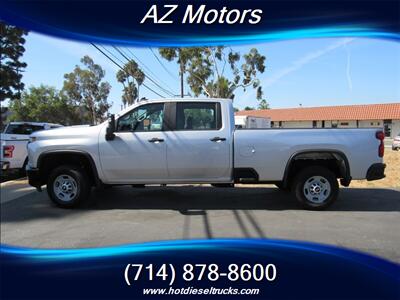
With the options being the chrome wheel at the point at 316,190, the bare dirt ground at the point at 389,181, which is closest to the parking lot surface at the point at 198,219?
the chrome wheel at the point at 316,190

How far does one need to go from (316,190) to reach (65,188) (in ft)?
14.4

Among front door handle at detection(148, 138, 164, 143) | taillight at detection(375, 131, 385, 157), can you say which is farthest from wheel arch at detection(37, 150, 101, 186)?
taillight at detection(375, 131, 385, 157)

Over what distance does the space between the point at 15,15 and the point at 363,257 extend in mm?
5858

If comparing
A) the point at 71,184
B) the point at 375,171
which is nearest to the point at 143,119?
the point at 71,184

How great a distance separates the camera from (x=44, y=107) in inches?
2188

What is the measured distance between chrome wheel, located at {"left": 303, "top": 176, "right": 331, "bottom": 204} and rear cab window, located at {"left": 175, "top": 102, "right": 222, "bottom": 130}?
183cm

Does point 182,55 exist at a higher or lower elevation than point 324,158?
higher

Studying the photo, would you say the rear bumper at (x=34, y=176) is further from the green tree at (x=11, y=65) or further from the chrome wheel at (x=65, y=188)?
the green tree at (x=11, y=65)

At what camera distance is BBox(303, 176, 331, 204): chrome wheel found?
663cm

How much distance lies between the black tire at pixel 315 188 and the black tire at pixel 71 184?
3681 mm

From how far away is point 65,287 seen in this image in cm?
390

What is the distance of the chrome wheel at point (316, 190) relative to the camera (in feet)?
21.8

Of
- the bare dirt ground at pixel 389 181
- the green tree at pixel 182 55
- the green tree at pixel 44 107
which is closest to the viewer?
the bare dirt ground at pixel 389 181

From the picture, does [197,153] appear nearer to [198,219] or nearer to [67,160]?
[198,219]
